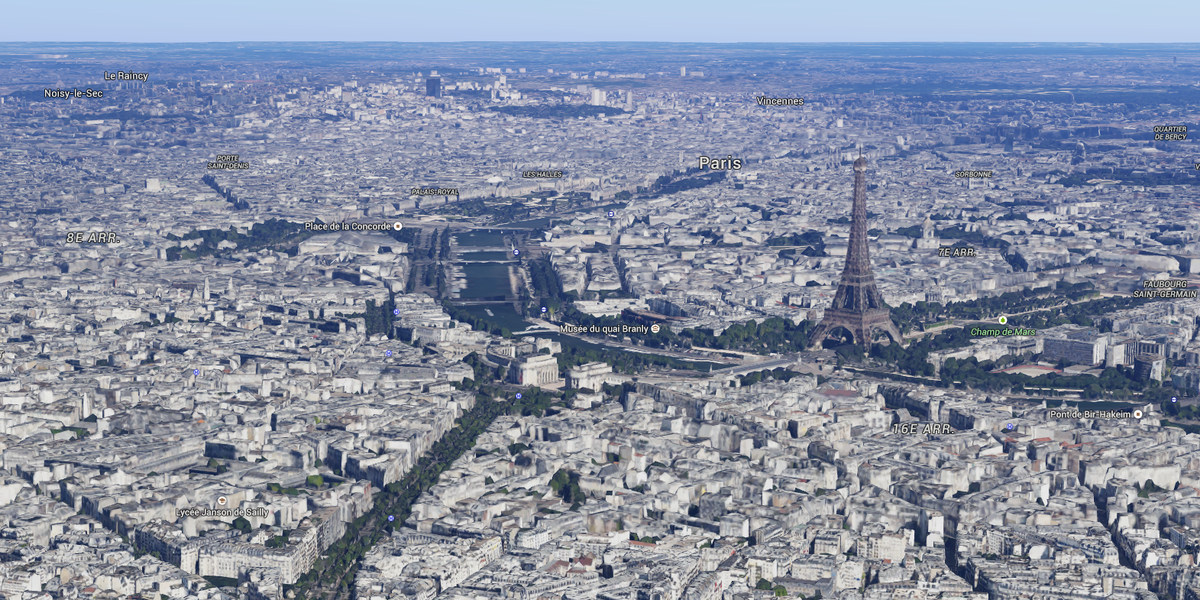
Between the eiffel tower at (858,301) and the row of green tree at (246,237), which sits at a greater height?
the eiffel tower at (858,301)

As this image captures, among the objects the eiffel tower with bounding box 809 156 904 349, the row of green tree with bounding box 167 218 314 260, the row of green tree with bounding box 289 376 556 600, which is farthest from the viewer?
the row of green tree with bounding box 167 218 314 260

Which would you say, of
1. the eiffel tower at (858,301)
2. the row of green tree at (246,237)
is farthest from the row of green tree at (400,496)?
the row of green tree at (246,237)

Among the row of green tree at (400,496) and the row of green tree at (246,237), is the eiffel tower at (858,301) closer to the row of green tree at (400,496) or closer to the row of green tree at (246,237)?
the row of green tree at (400,496)

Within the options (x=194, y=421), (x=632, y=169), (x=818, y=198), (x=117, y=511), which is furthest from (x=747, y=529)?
(x=632, y=169)

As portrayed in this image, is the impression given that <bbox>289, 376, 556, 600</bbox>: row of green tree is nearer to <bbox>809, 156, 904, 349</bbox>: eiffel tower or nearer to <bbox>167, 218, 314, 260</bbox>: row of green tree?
<bbox>809, 156, 904, 349</bbox>: eiffel tower

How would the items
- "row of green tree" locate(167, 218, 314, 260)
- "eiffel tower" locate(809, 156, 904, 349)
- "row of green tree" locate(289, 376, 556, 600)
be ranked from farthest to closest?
1. "row of green tree" locate(167, 218, 314, 260)
2. "eiffel tower" locate(809, 156, 904, 349)
3. "row of green tree" locate(289, 376, 556, 600)

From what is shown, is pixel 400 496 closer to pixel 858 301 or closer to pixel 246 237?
pixel 858 301

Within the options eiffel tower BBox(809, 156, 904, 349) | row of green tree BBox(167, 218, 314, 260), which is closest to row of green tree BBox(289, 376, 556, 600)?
eiffel tower BBox(809, 156, 904, 349)

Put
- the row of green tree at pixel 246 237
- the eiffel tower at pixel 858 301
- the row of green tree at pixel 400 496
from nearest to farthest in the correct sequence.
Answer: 1. the row of green tree at pixel 400 496
2. the eiffel tower at pixel 858 301
3. the row of green tree at pixel 246 237

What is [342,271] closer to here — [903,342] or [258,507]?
[903,342]
